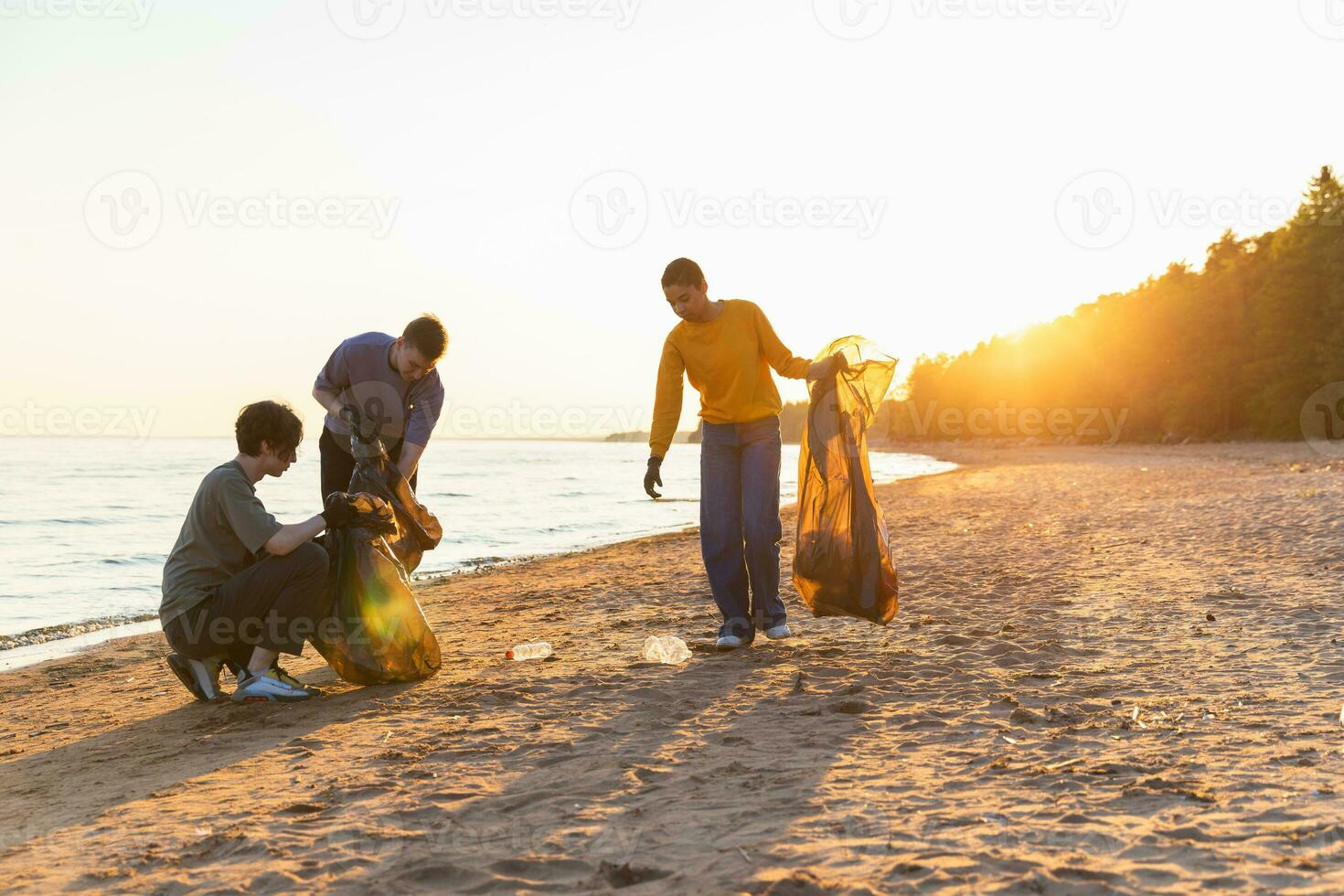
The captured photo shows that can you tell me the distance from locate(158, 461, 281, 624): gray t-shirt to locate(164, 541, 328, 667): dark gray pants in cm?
9

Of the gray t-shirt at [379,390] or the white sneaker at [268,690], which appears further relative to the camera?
the gray t-shirt at [379,390]

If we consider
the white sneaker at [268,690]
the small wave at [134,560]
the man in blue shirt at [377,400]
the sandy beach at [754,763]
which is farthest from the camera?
the small wave at [134,560]

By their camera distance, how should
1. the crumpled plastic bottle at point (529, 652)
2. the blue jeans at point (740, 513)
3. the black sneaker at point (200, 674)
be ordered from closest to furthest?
the black sneaker at point (200, 674), the blue jeans at point (740, 513), the crumpled plastic bottle at point (529, 652)

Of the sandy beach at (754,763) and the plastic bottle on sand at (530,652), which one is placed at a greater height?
→ the sandy beach at (754,763)

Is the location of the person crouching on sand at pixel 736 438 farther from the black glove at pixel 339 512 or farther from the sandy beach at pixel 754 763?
the black glove at pixel 339 512

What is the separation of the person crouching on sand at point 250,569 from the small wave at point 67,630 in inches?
182

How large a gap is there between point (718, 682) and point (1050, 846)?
6.97 ft

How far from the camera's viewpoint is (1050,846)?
2.47m

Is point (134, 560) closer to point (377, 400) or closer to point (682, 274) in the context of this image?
point (377, 400)

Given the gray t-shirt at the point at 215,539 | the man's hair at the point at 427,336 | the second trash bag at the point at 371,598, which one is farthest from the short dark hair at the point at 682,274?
the gray t-shirt at the point at 215,539

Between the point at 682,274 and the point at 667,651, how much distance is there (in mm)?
1967

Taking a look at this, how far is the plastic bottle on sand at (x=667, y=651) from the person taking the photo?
4.99m

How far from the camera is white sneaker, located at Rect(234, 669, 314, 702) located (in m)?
4.40

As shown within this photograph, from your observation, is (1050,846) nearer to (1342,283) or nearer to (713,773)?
(713,773)
